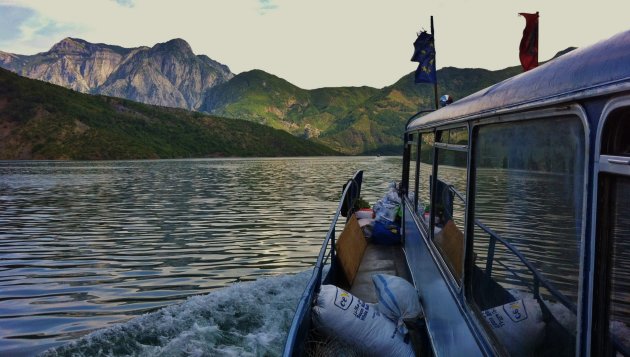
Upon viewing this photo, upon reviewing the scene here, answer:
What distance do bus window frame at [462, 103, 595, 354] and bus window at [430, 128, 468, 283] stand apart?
0.73 ft

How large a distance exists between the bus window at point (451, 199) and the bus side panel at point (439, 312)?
26 centimetres

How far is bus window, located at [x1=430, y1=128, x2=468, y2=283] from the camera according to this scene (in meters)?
4.16

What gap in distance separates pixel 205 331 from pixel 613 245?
6.71 m

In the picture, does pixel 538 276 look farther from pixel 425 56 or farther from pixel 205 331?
pixel 425 56

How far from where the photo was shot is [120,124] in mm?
187875

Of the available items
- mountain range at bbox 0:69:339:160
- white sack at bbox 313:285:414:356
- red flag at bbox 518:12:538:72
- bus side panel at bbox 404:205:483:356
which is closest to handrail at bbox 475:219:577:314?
bus side panel at bbox 404:205:483:356

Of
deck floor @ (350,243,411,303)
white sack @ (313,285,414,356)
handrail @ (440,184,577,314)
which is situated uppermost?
handrail @ (440,184,577,314)

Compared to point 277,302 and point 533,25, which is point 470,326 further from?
point 277,302

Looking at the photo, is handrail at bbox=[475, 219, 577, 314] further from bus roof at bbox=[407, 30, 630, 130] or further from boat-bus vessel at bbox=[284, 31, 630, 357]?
A: bus roof at bbox=[407, 30, 630, 130]

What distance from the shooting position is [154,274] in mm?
12953

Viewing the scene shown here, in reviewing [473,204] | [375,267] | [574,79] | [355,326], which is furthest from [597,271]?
[375,267]

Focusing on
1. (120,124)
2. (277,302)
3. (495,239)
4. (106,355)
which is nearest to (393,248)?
(277,302)

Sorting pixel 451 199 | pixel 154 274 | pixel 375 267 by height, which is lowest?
pixel 154 274

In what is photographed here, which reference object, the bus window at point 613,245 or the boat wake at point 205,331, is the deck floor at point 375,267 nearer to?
the boat wake at point 205,331
